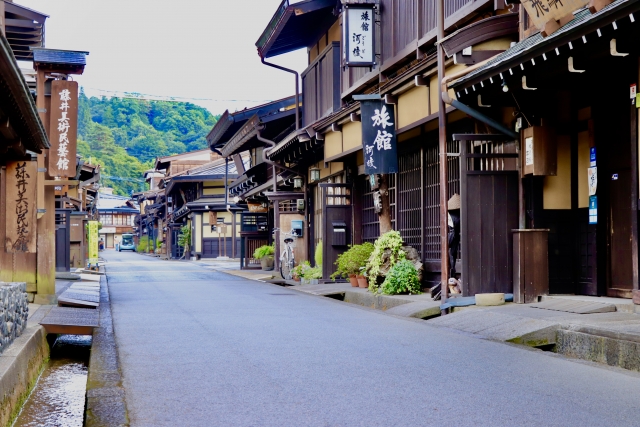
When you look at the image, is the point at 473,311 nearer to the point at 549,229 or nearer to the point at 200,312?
the point at 549,229

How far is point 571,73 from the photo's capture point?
11508mm

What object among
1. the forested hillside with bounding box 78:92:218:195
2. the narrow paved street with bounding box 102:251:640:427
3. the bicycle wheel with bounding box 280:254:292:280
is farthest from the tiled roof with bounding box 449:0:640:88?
the forested hillside with bounding box 78:92:218:195

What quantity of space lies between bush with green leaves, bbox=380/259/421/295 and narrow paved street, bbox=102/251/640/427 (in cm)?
454

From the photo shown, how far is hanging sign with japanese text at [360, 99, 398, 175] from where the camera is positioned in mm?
19406

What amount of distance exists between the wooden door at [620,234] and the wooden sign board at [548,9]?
2657mm

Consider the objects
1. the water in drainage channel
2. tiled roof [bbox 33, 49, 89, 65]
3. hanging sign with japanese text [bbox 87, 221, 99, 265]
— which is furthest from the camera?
hanging sign with japanese text [bbox 87, 221, 99, 265]

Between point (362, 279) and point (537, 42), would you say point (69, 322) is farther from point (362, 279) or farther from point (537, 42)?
point (362, 279)

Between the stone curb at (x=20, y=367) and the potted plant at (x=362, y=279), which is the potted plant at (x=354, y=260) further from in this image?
the stone curb at (x=20, y=367)

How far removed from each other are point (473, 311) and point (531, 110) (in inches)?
141

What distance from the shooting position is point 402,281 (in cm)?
1845

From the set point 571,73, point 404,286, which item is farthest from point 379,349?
point 404,286

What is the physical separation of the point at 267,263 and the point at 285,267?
29.9ft

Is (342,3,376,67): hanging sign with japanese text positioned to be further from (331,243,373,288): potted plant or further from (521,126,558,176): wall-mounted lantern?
(521,126,558,176): wall-mounted lantern

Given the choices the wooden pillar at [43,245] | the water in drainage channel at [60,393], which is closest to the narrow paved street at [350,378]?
the water in drainage channel at [60,393]
